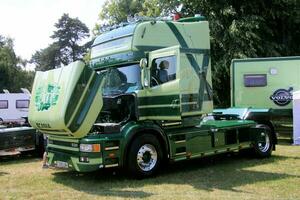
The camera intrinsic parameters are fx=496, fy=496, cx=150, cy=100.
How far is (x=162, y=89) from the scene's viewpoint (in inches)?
422

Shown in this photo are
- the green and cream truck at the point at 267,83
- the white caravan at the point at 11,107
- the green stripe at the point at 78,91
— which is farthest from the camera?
the white caravan at the point at 11,107

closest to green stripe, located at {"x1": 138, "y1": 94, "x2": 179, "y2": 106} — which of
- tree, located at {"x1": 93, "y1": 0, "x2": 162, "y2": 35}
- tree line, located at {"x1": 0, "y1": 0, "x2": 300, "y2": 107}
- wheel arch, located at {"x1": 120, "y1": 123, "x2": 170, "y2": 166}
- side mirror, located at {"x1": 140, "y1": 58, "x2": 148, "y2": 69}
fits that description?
wheel arch, located at {"x1": 120, "y1": 123, "x2": 170, "y2": 166}

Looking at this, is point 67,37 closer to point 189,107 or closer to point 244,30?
point 244,30

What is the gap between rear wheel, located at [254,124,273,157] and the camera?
1347cm

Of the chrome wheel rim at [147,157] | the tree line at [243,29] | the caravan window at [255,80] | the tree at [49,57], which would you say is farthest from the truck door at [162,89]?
the tree at [49,57]

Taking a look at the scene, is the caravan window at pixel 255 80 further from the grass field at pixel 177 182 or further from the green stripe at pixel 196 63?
the green stripe at pixel 196 63

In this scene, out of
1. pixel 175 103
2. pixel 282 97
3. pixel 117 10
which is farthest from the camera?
pixel 117 10

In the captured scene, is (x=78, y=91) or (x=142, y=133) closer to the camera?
(x=78, y=91)

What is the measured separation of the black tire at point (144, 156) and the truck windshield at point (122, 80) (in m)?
1.19

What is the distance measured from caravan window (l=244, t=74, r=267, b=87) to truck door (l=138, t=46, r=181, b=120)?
842cm

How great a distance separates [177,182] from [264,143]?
441cm

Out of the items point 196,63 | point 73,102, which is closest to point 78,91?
point 73,102

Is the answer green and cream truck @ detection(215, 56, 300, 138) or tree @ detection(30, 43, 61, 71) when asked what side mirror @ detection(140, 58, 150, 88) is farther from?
tree @ detection(30, 43, 61, 71)

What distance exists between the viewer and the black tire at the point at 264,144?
13469mm
